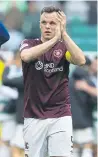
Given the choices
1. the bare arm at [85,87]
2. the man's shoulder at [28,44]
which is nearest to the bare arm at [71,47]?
the man's shoulder at [28,44]

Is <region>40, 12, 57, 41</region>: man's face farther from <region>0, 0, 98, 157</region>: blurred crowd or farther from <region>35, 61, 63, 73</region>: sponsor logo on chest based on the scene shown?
<region>0, 0, 98, 157</region>: blurred crowd

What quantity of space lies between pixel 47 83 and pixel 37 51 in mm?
422

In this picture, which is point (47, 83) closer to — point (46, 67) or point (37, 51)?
point (46, 67)

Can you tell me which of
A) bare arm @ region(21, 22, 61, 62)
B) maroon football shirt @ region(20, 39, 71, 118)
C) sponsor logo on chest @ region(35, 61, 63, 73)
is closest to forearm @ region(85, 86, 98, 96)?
maroon football shirt @ region(20, 39, 71, 118)

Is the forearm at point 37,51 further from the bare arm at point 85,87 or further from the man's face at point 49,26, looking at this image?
the bare arm at point 85,87

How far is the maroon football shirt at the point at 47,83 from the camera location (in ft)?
21.2

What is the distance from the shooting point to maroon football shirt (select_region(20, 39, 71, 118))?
6.46 m

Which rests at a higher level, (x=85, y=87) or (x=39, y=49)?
(x=39, y=49)

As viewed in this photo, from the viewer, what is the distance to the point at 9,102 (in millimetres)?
10531

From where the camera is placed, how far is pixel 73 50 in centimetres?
626

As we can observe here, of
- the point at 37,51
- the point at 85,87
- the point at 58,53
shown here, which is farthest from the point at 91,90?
the point at 37,51

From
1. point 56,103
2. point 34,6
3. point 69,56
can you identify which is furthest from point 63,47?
point 34,6

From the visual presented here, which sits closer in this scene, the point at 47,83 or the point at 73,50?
the point at 73,50

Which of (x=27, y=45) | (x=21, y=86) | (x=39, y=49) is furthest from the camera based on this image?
(x=21, y=86)
